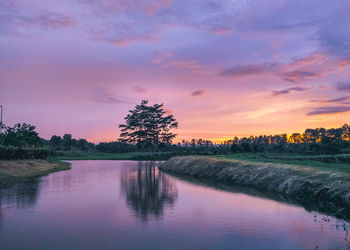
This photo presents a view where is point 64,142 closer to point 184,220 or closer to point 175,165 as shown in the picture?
point 175,165

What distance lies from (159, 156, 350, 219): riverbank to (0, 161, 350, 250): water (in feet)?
7.29

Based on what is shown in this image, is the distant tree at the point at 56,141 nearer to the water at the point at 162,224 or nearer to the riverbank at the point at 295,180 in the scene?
the riverbank at the point at 295,180

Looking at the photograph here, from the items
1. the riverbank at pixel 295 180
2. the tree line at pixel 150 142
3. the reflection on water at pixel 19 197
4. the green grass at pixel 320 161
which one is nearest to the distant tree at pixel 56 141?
the tree line at pixel 150 142

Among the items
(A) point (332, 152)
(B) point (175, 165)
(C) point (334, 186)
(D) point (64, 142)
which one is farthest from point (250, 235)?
(D) point (64, 142)

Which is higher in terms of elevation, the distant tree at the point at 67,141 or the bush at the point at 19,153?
the distant tree at the point at 67,141

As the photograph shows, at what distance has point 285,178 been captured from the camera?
28188mm

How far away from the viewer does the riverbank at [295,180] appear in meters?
20.7

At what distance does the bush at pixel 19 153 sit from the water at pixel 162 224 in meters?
27.5

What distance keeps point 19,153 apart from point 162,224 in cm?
4864

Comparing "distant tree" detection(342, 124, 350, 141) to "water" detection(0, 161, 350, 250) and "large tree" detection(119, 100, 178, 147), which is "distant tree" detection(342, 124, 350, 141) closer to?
"large tree" detection(119, 100, 178, 147)

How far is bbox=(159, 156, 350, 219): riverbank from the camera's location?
20.7 meters

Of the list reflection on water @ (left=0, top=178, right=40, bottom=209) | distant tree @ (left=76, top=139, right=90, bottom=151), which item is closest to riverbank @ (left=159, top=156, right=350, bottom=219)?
reflection on water @ (left=0, top=178, right=40, bottom=209)

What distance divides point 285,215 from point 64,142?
16350 cm

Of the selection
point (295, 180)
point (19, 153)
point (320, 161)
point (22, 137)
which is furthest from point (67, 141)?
point (295, 180)
